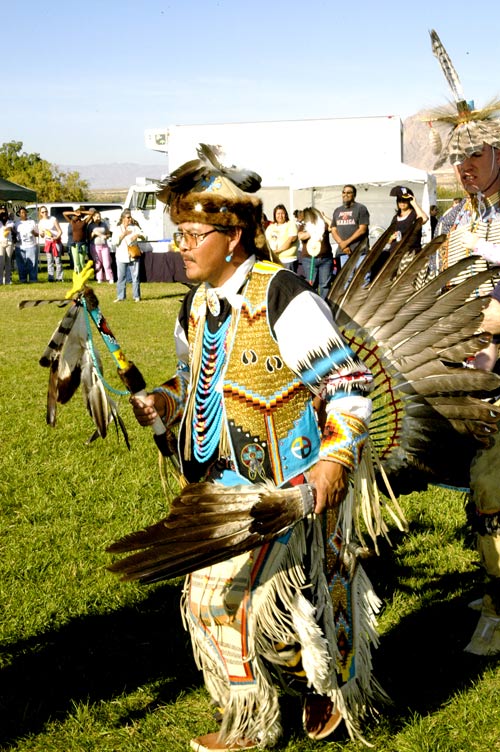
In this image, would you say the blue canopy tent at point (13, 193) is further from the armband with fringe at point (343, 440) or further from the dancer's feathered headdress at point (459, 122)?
the armband with fringe at point (343, 440)

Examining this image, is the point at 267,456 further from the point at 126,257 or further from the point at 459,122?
the point at 126,257

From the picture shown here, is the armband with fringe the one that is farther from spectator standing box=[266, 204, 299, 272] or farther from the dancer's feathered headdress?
spectator standing box=[266, 204, 299, 272]

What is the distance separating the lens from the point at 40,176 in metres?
56.2

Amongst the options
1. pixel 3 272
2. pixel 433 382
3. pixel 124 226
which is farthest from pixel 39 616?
pixel 3 272

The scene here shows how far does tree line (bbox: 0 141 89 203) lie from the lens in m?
56.0

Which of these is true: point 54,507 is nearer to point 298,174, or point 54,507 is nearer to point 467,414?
point 467,414

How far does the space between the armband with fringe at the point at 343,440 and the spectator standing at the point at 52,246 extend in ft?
65.2

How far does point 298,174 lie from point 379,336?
1938 cm

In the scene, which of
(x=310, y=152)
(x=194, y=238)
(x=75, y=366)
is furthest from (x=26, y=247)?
(x=194, y=238)

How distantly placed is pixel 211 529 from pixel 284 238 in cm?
1256

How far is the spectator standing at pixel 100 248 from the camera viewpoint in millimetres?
21734

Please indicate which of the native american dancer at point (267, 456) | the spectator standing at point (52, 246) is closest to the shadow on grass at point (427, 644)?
the native american dancer at point (267, 456)

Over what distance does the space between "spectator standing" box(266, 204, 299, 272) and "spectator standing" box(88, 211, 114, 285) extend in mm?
7863

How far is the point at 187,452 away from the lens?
292 cm
